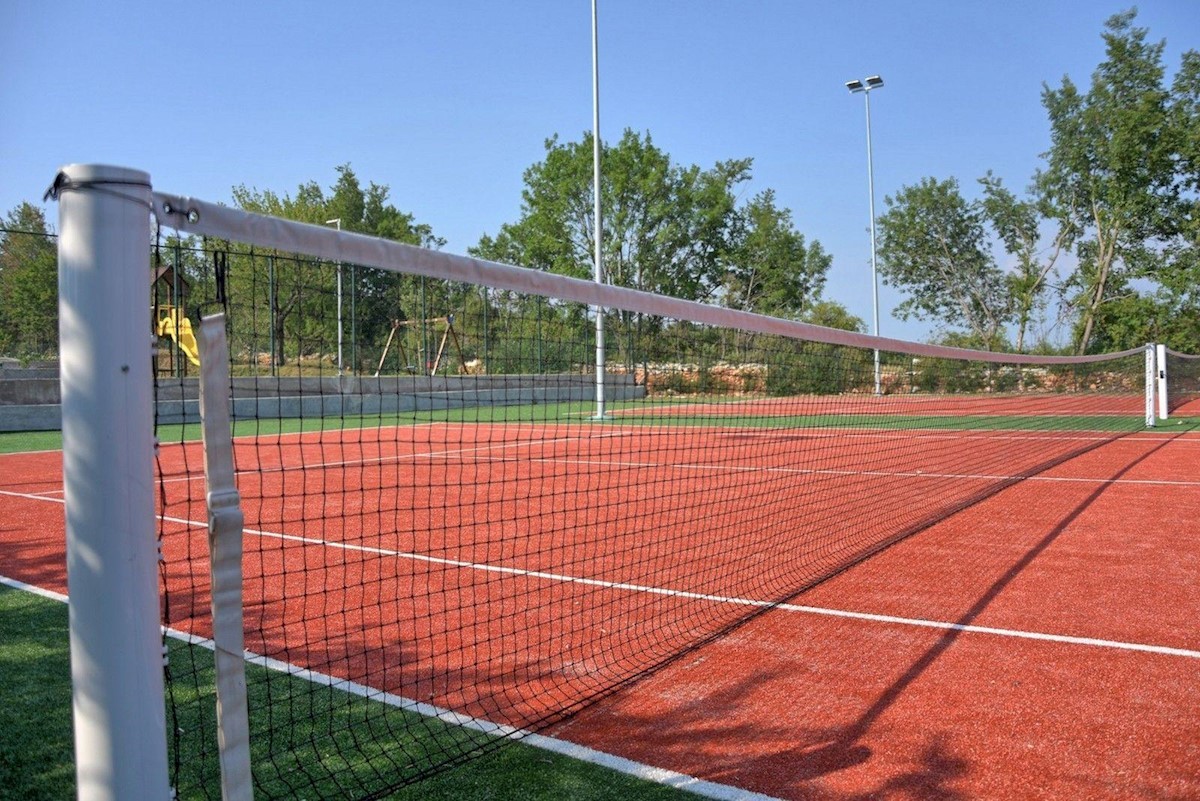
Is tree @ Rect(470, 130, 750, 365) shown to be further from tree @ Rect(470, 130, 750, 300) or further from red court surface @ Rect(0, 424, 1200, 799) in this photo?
red court surface @ Rect(0, 424, 1200, 799)

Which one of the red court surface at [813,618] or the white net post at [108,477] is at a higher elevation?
the white net post at [108,477]

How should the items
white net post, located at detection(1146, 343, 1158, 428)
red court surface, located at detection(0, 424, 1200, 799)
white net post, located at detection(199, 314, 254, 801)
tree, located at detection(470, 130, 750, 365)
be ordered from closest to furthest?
1. white net post, located at detection(199, 314, 254, 801)
2. red court surface, located at detection(0, 424, 1200, 799)
3. white net post, located at detection(1146, 343, 1158, 428)
4. tree, located at detection(470, 130, 750, 365)

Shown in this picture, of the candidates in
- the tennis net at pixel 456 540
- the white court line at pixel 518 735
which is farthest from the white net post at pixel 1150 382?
the white court line at pixel 518 735

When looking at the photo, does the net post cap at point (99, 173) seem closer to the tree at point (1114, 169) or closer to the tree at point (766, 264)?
the tree at point (1114, 169)

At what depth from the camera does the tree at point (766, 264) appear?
57.9m

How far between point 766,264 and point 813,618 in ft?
178

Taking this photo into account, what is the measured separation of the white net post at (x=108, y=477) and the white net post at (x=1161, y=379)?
21.3 meters

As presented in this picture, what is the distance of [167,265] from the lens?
2941 millimetres

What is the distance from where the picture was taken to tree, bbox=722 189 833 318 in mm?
57938

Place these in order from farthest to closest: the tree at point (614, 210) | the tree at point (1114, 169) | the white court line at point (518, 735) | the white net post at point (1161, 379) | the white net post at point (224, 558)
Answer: the tree at point (614, 210) < the tree at point (1114, 169) < the white net post at point (1161, 379) < the white court line at point (518, 735) < the white net post at point (224, 558)

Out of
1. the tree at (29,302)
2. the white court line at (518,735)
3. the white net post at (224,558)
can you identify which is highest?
the tree at (29,302)

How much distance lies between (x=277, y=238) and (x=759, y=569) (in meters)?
5.17

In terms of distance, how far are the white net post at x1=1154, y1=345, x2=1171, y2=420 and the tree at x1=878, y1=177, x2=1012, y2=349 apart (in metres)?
30.6

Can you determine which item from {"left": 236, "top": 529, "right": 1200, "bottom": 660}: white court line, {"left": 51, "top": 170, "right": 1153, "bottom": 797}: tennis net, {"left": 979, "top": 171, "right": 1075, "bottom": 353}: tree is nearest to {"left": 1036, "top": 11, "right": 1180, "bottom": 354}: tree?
{"left": 979, "top": 171, "right": 1075, "bottom": 353}: tree
